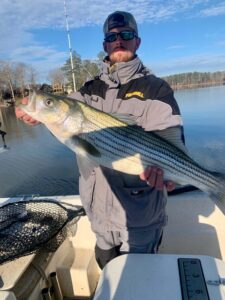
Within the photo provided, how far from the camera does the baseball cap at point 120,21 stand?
319cm

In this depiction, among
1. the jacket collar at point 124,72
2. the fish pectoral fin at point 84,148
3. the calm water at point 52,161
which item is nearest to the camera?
the fish pectoral fin at point 84,148

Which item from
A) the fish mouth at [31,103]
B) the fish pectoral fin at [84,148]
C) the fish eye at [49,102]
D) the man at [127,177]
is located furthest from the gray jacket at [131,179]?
the fish mouth at [31,103]

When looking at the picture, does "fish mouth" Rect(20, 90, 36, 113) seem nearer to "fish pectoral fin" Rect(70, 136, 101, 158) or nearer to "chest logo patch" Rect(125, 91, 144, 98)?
"fish pectoral fin" Rect(70, 136, 101, 158)

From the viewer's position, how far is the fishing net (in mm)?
3273

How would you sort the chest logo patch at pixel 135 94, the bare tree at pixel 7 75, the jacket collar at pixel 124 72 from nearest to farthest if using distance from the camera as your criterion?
the chest logo patch at pixel 135 94 < the jacket collar at pixel 124 72 < the bare tree at pixel 7 75

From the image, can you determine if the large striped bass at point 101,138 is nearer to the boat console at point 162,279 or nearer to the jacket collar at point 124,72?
the jacket collar at point 124,72

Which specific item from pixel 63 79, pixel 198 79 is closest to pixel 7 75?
pixel 63 79

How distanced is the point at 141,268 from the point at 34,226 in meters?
1.70

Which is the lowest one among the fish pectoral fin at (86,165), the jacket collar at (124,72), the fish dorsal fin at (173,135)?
the fish pectoral fin at (86,165)

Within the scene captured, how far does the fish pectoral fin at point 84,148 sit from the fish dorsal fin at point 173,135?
2.07 ft

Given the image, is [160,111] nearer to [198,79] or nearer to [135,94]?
[135,94]

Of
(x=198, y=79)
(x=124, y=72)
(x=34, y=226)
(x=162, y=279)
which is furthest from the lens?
(x=198, y=79)

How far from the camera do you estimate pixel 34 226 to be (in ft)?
12.1

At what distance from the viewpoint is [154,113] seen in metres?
2.92
